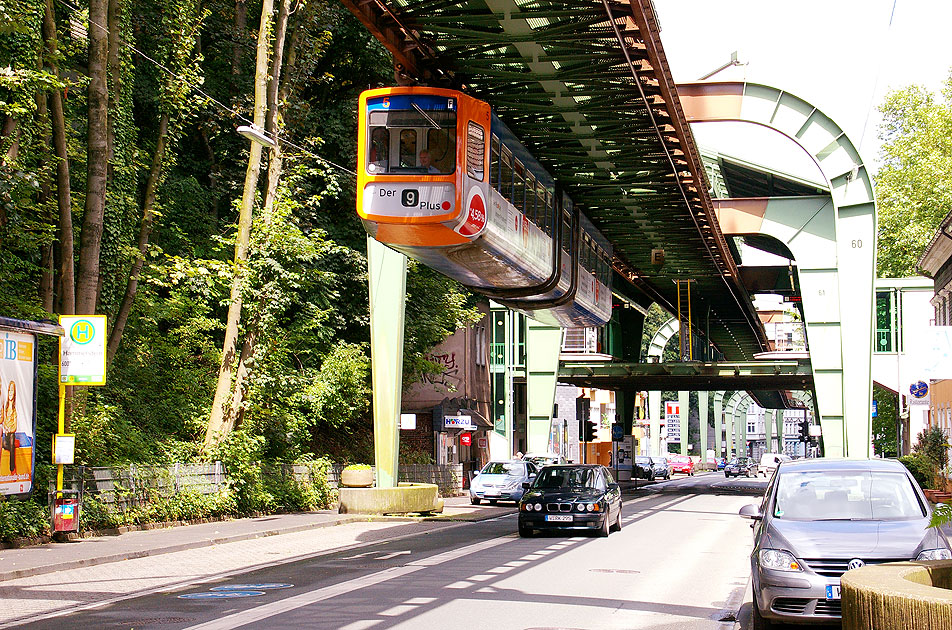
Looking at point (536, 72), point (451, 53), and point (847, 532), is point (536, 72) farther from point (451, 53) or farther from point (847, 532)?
point (847, 532)

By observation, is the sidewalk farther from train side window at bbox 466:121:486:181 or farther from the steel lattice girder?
the steel lattice girder

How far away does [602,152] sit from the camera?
24625mm

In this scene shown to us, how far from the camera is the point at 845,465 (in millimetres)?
11531

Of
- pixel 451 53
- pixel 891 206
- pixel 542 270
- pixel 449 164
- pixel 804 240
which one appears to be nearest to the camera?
pixel 449 164

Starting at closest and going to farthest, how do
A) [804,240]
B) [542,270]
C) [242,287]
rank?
[542,270], [242,287], [804,240]

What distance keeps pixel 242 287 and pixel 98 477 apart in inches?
299

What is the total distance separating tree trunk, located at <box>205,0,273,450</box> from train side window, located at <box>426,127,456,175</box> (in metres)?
11.4

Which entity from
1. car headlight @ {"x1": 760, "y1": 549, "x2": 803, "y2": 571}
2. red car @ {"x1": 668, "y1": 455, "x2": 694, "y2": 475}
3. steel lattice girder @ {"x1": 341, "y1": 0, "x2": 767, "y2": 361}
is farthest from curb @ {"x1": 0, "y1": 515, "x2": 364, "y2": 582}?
red car @ {"x1": 668, "y1": 455, "x2": 694, "y2": 475}

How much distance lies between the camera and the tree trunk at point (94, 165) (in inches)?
917

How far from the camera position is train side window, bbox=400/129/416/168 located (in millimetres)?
17969

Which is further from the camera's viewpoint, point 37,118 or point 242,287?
point 242,287

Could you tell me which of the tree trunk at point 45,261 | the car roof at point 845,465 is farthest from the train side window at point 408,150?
the tree trunk at point 45,261

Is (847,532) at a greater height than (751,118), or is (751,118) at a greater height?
(751,118)

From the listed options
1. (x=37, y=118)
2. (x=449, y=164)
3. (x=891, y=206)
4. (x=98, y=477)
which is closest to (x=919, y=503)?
(x=449, y=164)
